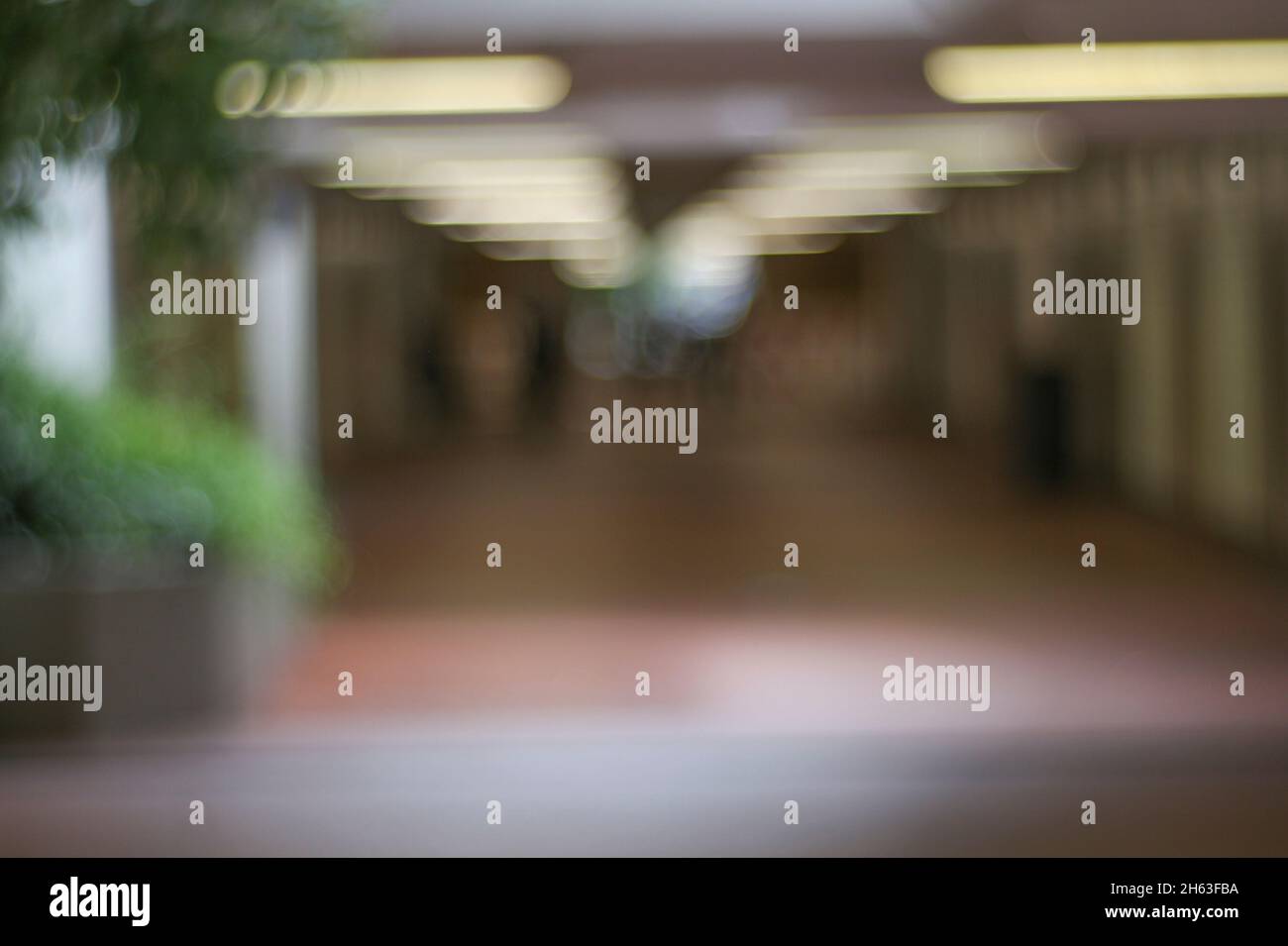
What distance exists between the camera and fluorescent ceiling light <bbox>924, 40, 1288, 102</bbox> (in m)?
7.84

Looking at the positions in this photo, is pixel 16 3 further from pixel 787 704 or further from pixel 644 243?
pixel 644 243

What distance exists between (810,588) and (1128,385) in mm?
5287

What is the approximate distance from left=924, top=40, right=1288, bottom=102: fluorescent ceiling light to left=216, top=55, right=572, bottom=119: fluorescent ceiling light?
79.7 inches

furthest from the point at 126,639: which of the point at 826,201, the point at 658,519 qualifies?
the point at 826,201

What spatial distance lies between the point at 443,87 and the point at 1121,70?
3490 mm

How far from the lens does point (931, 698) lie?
239 inches

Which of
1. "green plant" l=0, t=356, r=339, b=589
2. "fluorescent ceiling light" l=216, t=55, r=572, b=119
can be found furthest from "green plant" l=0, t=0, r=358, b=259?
"fluorescent ceiling light" l=216, t=55, r=572, b=119

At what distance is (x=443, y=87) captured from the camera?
8586 mm

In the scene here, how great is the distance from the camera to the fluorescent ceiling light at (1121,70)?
784 centimetres

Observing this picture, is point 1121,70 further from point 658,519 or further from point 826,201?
point 826,201

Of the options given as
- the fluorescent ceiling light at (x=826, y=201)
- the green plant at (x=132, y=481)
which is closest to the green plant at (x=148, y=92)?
the green plant at (x=132, y=481)

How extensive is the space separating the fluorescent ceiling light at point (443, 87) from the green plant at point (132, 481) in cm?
187

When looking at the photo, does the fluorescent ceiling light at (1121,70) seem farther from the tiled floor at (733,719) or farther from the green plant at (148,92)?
the green plant at (148,92)
